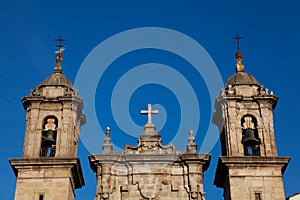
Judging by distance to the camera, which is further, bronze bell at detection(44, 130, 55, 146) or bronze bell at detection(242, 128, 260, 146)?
bronze bell at detection(44, 130, 55, 146)

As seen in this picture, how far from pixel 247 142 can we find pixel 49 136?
31.4 feet

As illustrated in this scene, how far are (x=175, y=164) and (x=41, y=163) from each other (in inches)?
244

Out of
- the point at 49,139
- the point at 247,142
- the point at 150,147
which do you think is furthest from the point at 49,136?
the point at 247,142

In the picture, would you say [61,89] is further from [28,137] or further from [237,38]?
[237,38]

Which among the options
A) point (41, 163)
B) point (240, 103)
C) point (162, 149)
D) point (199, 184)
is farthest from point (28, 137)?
point (240, 103)

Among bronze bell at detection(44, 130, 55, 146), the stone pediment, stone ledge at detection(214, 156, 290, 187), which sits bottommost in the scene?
stone ledge at detection(214, 156, 290, 187)

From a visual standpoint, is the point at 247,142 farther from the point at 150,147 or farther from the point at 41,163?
the point at 41,163

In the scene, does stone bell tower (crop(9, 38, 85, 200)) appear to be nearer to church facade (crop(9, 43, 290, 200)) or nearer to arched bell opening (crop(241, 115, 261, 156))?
church facade (crop(9, 43, 290, 200))

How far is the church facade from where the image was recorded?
94.6 ft

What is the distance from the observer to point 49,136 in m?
30.8

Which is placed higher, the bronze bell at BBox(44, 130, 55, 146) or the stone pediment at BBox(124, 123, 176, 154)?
the bronze bell at BBox(44, 130, 55, 146)

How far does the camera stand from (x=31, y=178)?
29.1 metres

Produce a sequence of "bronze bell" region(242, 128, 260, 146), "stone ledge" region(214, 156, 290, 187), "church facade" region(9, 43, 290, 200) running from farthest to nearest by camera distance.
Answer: "bronze bell" region(242, 128, 260, 146) < "stone ledge" region(214, 156, 290, 187) < "church facade" region(9, 43, 290, 200)

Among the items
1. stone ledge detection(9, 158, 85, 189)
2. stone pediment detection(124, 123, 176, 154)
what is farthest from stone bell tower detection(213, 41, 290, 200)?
stone ledge detection(9, 158, 85, 189)
